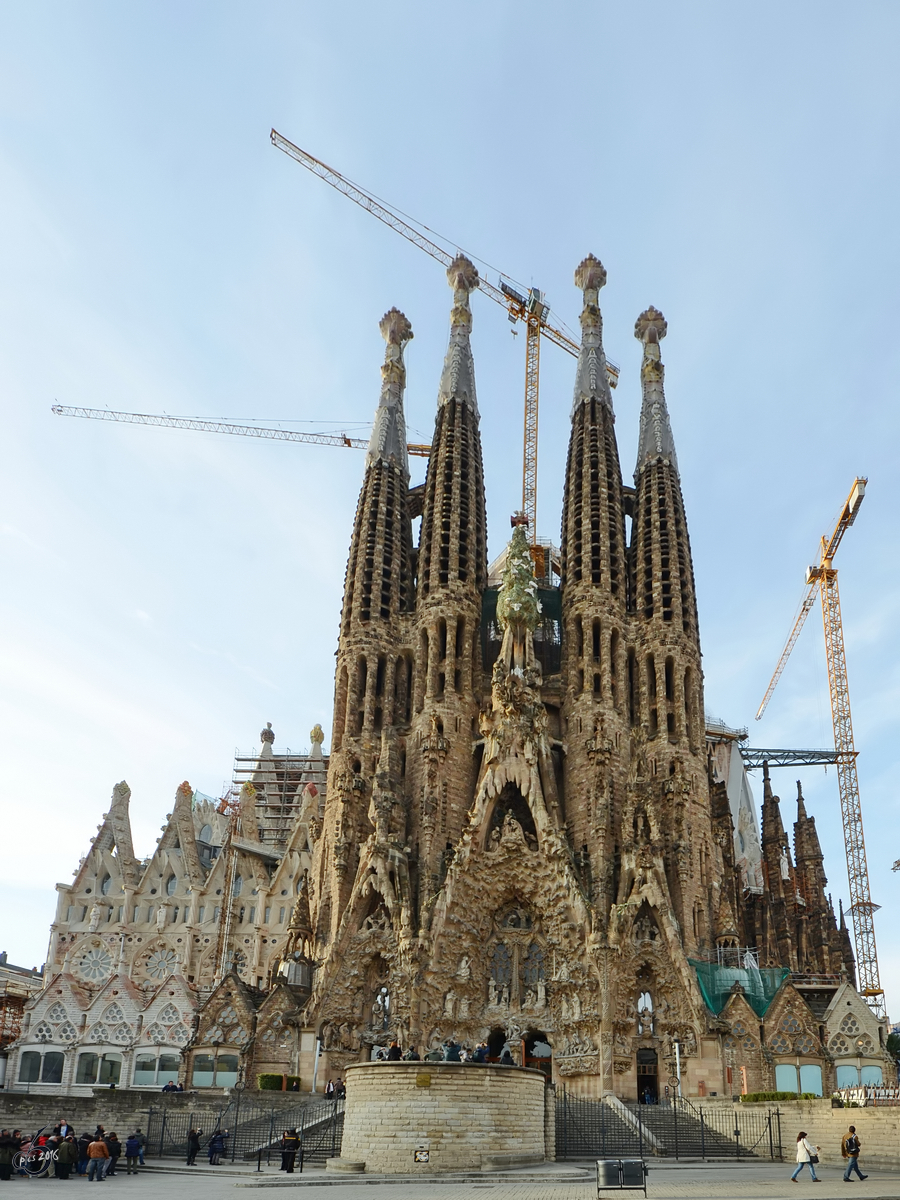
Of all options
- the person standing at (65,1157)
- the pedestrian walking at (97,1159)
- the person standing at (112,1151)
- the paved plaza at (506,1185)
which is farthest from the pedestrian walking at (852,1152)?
the person standing at (65,1157)

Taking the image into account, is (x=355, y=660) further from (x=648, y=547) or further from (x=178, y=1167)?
(x=178, y=1167)

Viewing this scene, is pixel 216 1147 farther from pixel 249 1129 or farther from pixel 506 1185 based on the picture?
pixel 506 1185

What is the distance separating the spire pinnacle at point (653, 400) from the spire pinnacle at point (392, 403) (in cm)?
1573

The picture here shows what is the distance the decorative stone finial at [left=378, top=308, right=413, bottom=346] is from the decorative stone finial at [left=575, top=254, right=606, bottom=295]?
42.4 feet

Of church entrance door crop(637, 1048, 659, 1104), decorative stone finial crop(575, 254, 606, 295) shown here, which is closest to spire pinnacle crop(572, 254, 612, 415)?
decorative stone finial crop(575, 254, 606, 295)

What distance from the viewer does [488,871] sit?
5188cm

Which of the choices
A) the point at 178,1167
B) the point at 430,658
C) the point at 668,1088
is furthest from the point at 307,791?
the point at 178,1167

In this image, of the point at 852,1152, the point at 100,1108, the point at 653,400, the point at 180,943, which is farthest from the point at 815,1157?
the point at 653,400

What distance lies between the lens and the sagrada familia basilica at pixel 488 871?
159ft

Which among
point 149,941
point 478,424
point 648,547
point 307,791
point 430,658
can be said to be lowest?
point 149,941

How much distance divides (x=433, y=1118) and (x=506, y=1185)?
11.0ft

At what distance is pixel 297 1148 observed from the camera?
26844 millimetres

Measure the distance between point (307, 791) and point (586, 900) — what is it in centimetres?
2967

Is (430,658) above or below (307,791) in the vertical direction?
above
